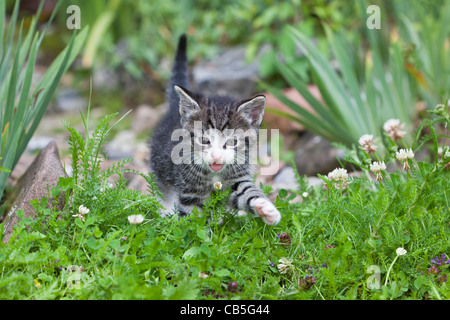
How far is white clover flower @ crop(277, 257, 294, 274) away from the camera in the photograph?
2.07 metres

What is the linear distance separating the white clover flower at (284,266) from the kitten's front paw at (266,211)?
9.7 inches

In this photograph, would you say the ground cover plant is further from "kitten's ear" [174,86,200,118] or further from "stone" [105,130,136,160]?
"stone" [105,130,136,160]

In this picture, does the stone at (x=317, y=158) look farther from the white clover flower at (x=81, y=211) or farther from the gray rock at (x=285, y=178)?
the white clover flower at (x=81, y=211)

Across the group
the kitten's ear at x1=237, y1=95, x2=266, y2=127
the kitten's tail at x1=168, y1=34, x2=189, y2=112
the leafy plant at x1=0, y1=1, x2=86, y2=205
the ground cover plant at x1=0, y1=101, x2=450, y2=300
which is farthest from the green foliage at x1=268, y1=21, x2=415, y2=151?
the leafy plant at x1=0, y1=1, x2=86, y2=205

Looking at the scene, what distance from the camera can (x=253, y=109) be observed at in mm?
2527

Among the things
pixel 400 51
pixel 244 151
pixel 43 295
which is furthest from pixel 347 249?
pixel 400 51

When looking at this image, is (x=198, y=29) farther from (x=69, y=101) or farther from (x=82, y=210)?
(x=82, y=210)

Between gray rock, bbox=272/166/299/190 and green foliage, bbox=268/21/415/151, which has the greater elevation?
green foliage, bbox=268/21/415/151

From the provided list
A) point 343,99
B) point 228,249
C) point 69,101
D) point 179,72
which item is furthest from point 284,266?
point 69,101

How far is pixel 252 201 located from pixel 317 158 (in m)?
1.96

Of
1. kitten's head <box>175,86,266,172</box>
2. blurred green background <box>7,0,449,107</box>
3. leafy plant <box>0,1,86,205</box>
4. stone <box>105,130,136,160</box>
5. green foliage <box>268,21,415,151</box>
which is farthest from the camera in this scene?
blurred green background <box>7,0,449,107</box>

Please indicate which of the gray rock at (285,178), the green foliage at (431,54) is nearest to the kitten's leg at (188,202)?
the gray rock at (285,178)

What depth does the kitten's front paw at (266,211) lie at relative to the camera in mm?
2273
